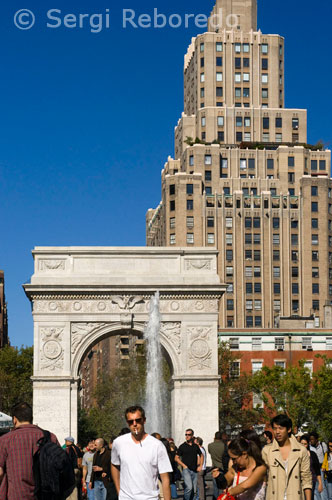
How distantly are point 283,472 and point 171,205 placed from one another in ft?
304

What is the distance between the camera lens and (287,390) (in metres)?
61.8

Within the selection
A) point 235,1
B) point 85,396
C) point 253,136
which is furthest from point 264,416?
point 85,396

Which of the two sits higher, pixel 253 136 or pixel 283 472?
pixel 253 136

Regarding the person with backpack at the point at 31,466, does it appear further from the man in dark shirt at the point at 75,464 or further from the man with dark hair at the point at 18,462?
the man in dark shirt at the point at 75,464

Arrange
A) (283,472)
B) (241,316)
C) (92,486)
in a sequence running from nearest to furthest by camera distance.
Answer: (283,472) → (92,486) → (241,316)

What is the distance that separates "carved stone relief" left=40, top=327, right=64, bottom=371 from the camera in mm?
41875

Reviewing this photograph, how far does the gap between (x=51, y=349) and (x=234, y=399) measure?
27.1 metres

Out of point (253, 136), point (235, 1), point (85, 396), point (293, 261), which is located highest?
point (235, 1)

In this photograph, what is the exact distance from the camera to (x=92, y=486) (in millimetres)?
20984

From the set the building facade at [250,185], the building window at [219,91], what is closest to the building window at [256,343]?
the building facade at [250,185]

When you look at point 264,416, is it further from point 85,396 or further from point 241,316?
point 85,396

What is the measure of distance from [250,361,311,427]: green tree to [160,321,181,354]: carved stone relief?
65.8ft

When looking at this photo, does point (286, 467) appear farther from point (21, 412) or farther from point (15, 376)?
point (15, 376)

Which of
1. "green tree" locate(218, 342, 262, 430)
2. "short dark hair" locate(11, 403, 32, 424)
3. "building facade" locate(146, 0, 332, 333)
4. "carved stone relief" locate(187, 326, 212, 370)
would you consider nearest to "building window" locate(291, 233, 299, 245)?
"building facade" locate(146, 0, 332, 333)
